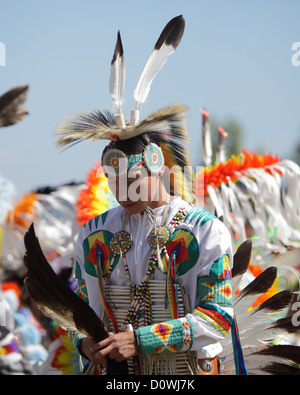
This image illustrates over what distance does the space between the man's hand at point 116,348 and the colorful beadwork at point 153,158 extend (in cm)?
64

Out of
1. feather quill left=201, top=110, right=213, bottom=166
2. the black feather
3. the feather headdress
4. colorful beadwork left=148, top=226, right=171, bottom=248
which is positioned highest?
the black feather

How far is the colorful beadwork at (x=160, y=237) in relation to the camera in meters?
2.26

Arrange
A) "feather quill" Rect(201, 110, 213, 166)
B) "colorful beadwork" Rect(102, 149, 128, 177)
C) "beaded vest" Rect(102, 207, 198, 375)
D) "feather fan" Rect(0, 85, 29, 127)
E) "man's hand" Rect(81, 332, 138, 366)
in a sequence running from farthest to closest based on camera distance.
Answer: "feather quill" Rect(201, 110, 213, 166), "feather fan" Rect(0, 85, 29, 127), "colorful beadwork" Rect(102, 149, 128, 177), "beaded vest" Rect(102, 207, 198, 375), "man's hand" Rect(81, 332, 138, 366)

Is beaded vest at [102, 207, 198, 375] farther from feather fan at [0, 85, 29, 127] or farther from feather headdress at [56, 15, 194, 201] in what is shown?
feather fan at [0, 85, 29, 127]

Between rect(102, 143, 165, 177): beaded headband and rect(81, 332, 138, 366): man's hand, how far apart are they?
0.62 metres

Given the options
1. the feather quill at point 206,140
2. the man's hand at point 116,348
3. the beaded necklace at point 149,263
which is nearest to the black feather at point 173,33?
the beaded necklace at point 149,263

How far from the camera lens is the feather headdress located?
2342 mm

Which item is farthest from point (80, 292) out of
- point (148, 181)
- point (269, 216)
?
point (269, 216)

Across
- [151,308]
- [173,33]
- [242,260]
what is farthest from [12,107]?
[242,260]

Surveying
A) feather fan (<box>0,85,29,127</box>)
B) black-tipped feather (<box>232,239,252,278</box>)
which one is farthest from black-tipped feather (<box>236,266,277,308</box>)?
feather fan (<box>0,85,29,127</box>)

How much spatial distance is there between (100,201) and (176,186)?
1504mm
